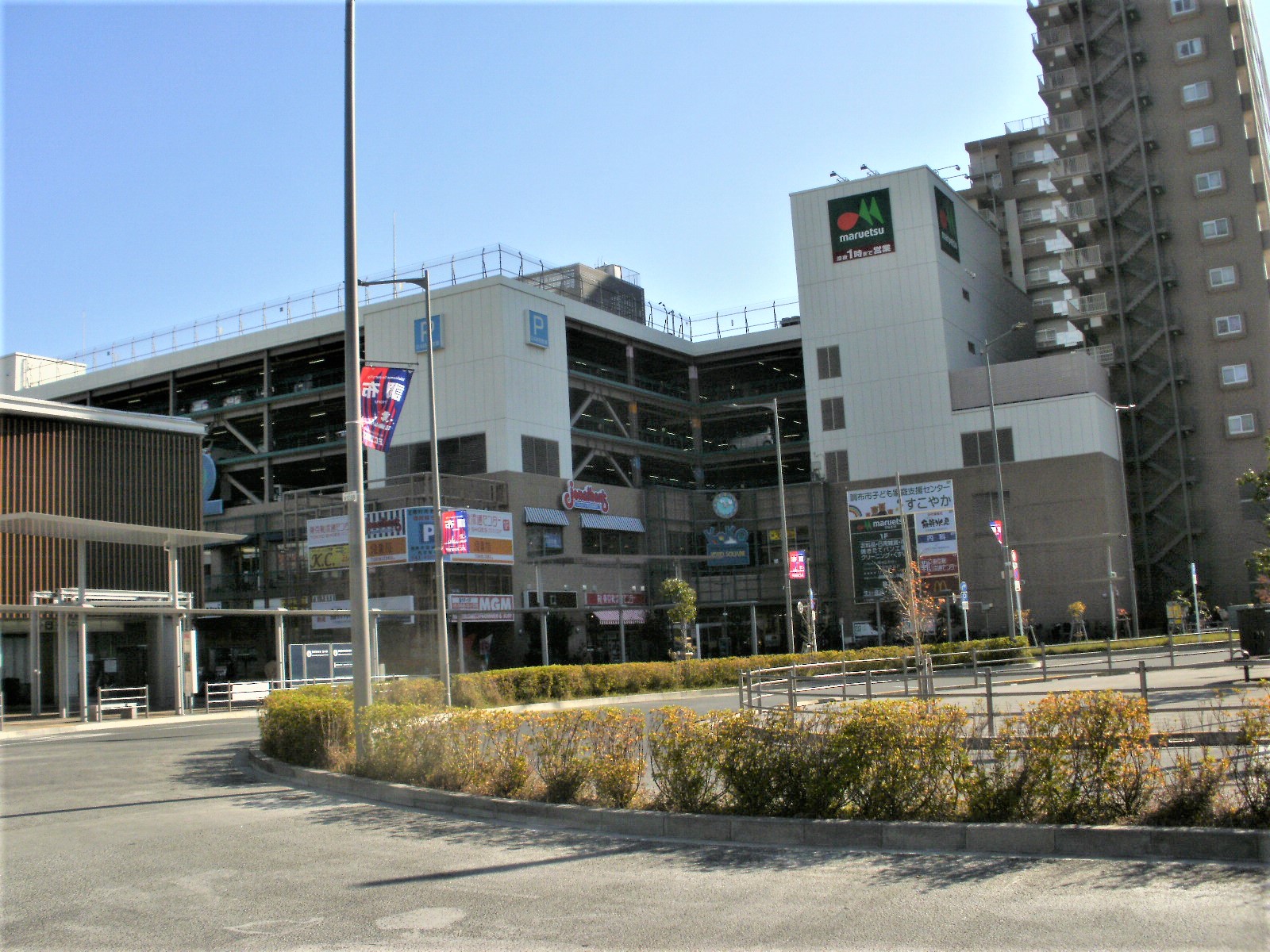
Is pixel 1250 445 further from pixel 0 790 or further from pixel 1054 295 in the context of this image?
pixel 0 790

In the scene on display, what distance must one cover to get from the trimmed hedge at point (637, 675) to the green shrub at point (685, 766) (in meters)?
17.2

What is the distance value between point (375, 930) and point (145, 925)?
1778 millimetres

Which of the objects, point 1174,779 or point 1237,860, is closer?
point 1237,860

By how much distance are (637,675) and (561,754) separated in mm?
27610

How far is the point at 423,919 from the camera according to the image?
26.7ft

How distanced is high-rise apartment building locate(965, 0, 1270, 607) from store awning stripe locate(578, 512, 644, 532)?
1213 inches

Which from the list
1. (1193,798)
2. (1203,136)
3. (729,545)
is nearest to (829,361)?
(729,545)

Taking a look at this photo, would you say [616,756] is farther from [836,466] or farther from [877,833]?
[836,466]

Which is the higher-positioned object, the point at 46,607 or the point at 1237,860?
the point at 46,607

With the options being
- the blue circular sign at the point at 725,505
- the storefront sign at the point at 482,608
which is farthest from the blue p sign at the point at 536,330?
the blue circular sign at the point at 725,505

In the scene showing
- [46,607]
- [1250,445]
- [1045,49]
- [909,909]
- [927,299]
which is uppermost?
[1045,49]

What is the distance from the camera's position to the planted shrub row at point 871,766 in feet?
32.0

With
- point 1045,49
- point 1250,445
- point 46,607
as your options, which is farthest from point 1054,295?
point 46,607

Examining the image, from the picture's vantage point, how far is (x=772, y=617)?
69688 millimetres
